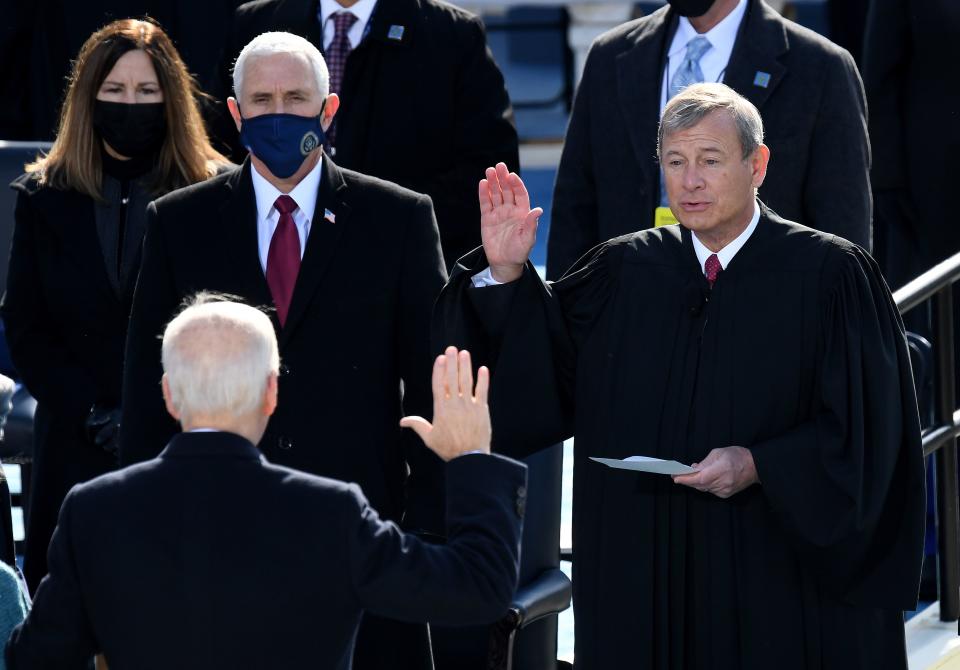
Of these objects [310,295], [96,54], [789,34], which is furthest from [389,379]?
[789,34]

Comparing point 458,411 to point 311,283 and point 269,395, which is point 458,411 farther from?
point 311,283

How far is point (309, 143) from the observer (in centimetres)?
420

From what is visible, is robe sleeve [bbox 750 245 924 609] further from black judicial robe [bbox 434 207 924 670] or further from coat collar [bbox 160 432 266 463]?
coat collar [bbox 160 432 266 463]

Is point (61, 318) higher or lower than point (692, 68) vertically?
lower

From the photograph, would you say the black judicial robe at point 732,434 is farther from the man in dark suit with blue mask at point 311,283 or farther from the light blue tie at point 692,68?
the light blue tie at point 692,68

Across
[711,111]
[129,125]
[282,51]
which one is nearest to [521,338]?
[711,111]

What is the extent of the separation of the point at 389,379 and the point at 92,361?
958 mm

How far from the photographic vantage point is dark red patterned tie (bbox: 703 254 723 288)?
395 centimetres

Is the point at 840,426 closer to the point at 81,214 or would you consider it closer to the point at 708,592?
the point at 708,592

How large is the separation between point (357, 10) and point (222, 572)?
2.87m

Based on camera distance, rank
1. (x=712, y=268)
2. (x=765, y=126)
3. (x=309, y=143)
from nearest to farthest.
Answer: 1. (x=712, y=268)
2. (x=309, y=143)
3. (x=765, y=126)

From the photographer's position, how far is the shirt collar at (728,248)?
3.96 m

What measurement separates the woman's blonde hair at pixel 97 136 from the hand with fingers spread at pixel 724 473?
1702 millimetres

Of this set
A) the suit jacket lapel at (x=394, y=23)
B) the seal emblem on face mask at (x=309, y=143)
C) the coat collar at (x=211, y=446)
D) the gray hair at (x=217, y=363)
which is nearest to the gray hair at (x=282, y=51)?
the seal emblem on face mask at (x=309, y=143)
